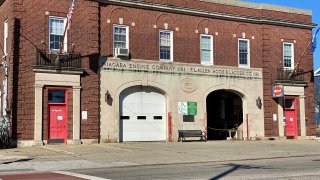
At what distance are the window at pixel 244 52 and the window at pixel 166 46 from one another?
5405 mm

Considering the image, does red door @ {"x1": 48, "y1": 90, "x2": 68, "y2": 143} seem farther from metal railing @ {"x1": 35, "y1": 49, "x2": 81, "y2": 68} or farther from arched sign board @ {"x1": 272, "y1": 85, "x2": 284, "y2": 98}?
arched sign board @ {"x1": 272, "y1": 85, "x2": 284, "y2": 98}

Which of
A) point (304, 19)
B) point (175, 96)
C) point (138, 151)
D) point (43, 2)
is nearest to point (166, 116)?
point (175, 96)

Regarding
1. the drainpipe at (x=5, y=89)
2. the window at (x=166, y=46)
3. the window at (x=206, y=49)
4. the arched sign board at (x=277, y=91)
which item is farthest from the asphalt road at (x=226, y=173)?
the arched sign board at (x=277, y=91)

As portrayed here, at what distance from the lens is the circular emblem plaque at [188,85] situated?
29.8 m

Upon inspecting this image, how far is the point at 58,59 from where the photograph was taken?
2573 centimetres

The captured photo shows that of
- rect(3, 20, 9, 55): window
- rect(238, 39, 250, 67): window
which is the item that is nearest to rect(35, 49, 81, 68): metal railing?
rect(3, 20, 9, 55): window

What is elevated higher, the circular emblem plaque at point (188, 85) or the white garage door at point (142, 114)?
the circular emblem plaque at point (188, 85)

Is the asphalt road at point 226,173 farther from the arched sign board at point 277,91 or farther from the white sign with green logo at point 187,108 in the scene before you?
the arched sign board at point 277,91

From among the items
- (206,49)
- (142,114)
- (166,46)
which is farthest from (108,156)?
(206,49)

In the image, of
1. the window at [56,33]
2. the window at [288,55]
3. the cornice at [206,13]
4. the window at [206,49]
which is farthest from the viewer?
the window at [288,55]

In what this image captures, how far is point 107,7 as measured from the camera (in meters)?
A: 27.8

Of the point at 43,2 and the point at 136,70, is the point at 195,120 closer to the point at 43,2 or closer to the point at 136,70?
the point at 136,70

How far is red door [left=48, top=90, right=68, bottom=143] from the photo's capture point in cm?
2556

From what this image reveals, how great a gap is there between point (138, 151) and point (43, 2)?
400 inches
